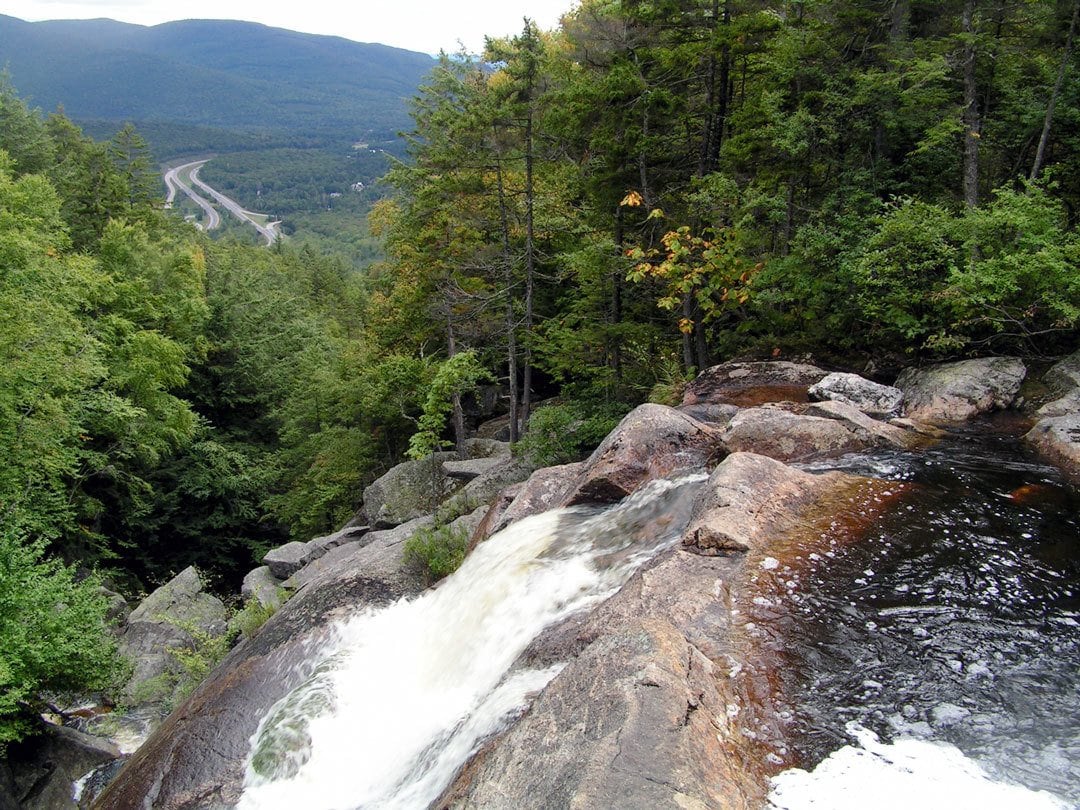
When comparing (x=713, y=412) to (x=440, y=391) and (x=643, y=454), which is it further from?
(x=440, y=391)

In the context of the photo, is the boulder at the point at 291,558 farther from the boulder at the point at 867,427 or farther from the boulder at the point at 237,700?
the boulder at the point at 867,427

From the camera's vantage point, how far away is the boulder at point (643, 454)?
10.1 m

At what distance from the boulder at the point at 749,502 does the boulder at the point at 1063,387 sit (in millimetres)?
4490

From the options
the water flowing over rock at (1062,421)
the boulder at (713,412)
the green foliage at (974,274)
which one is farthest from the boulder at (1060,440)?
the boulder at (713,412)

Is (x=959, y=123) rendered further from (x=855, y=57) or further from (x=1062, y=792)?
(x=1062, y=792)

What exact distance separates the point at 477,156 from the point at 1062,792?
62.1 feet

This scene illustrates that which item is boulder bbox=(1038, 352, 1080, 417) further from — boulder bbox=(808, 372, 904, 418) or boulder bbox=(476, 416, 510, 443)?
boulder bbox=(476, 416, 510, 443)

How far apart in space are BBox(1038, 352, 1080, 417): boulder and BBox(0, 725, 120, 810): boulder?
670 inches

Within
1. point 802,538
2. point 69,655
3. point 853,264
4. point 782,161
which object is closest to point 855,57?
point 782,161

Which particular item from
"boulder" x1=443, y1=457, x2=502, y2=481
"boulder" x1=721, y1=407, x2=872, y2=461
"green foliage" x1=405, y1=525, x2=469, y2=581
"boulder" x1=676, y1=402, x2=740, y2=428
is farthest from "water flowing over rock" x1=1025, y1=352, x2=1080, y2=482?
"boulder" x1=443, y1=457, x2=502, y2=481

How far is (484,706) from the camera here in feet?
20.7

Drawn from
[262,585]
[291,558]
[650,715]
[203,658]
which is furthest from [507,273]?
[650,715]

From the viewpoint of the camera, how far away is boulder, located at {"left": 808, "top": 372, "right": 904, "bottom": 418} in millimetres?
11719

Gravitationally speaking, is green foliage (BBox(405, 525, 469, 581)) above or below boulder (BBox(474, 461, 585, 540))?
below
